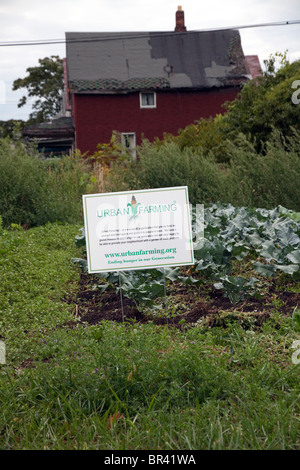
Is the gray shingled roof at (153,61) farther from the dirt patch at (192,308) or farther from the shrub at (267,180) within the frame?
the dirt patch at (192,308)

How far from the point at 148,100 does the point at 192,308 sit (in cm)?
2533

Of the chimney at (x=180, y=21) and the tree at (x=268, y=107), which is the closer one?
the tree at (x=268, y=107)

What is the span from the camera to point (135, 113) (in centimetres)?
2931

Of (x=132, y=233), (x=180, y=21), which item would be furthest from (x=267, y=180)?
(x=180, y=21)

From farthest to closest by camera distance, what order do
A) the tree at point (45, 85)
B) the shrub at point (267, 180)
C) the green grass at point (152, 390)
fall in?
the tree at point (45, 85) < the shrub at point (267, 180) < the green grass at point (152, 390)

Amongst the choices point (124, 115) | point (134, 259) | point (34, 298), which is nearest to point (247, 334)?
point (134, 259)

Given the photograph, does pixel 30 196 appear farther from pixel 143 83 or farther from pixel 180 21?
pixel 180 21

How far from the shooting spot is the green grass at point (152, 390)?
2.97m

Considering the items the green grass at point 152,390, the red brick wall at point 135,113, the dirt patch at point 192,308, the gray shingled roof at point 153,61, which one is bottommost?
the green grass at point 152,390

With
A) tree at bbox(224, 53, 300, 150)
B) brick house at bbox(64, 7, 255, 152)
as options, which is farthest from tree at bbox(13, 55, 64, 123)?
tree at bbox(224, 53, 300, 150)

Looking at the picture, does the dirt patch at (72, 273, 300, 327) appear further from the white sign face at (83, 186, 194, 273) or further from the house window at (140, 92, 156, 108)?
the house window at (140, 92, 156, 108)

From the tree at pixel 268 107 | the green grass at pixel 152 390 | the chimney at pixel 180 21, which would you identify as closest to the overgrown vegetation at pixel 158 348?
the green grass at pixel 152 390

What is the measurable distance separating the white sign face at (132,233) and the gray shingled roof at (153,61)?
80.1 ft

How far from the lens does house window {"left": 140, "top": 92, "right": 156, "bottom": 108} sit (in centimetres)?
2938
